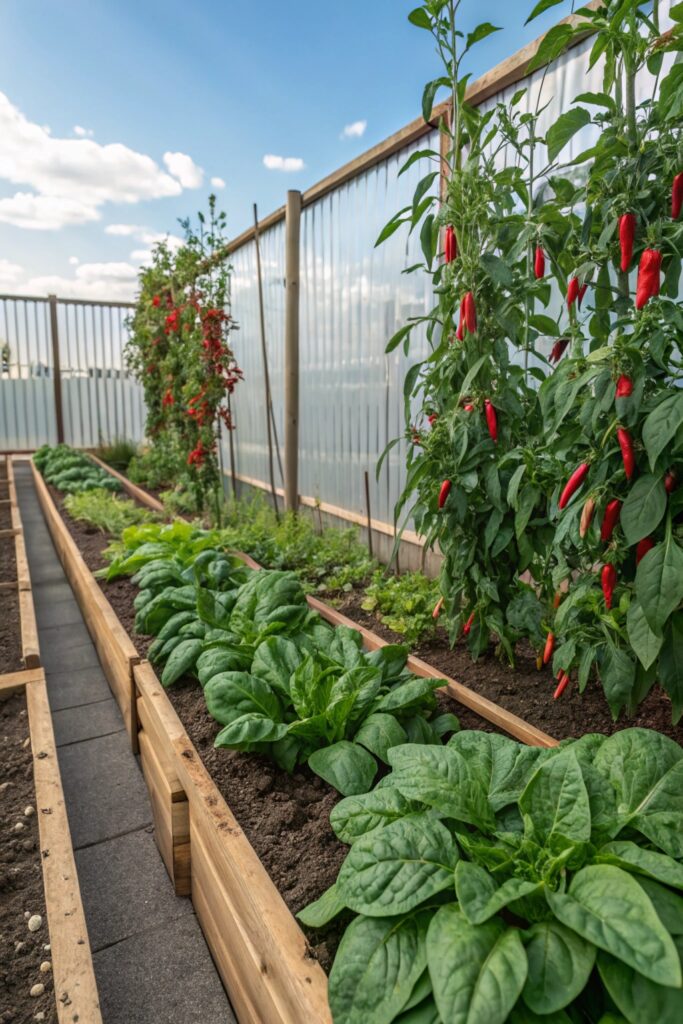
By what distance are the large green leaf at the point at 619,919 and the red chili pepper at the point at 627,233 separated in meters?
1.32

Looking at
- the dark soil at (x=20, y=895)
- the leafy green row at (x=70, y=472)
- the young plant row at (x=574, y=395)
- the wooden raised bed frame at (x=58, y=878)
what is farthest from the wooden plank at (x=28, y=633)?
the leafy green row at (x=70, y=472)

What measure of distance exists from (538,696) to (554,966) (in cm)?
126

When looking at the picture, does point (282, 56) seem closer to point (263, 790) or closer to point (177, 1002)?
point (263, 790)

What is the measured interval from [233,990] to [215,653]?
854 millimetres

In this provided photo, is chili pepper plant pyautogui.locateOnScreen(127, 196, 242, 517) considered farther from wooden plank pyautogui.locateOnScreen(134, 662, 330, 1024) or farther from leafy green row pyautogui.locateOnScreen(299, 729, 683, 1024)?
leafy green row pyautogui.locateOnScreen(299, 729, 683, 1024)

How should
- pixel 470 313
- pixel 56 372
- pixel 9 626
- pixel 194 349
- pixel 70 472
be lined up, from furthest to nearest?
1. pixel 56 372
2. pixel 70 472
3. pixel 194 349
4. pixel 9 626
5. pixel 470 313

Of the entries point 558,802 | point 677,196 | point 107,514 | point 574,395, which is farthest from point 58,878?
point 107,514

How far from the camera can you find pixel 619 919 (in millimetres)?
884

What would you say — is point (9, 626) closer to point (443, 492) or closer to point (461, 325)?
point (443, 492)

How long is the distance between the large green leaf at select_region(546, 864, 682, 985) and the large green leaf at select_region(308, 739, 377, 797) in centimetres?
57

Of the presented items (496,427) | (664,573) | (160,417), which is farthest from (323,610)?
(160,417)

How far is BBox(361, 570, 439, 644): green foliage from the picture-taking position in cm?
265

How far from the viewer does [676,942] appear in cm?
95

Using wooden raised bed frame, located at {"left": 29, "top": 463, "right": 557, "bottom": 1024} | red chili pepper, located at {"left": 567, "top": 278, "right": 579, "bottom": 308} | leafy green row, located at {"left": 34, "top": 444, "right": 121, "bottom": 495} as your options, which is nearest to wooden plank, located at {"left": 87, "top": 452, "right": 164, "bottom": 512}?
leafy green row, located at {"left": 34, "top": 444, "right": 121, "bottom": 495}
